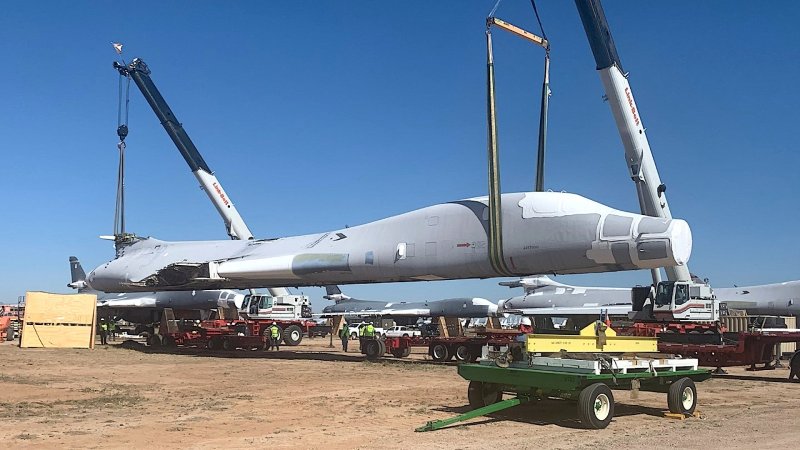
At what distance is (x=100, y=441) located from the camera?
8977 millimetres

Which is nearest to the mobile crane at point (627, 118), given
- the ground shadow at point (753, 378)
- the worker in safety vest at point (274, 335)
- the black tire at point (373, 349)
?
the ground shadow at point (753, 378)

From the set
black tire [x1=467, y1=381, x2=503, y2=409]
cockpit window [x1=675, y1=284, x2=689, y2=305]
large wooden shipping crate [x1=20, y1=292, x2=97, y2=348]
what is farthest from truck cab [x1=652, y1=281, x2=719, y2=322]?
large wooden shipping crate [x1=20, y1=292, x2=97, y2=348]

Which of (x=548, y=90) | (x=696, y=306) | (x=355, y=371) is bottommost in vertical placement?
(x=355, y=371)

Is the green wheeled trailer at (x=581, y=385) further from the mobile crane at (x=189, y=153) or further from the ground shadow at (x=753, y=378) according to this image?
the mobile crane at (x=189, y=153)

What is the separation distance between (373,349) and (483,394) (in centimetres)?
1576

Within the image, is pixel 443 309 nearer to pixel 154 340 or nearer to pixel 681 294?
pixel 154 340

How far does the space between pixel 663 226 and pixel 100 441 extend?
15.3m

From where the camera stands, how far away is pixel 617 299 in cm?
4431

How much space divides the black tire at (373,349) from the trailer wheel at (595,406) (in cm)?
1708

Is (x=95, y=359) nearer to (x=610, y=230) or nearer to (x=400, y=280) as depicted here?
(x=400, y=280)

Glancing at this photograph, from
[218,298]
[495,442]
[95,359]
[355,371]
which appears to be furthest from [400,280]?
[218,298]

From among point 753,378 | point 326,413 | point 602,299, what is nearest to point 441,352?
point 753,378

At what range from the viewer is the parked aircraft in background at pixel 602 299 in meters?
41.1

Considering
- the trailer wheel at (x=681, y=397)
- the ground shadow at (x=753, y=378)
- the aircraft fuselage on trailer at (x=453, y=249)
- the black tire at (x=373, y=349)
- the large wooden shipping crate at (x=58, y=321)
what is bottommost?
the ground shadow at (x=753, y=378)
